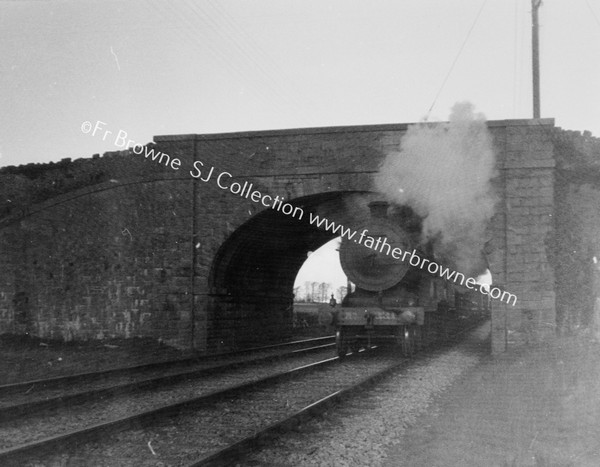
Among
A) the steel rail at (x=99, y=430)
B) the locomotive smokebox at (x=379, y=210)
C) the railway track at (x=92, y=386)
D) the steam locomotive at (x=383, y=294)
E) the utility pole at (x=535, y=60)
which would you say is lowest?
the railway track at (x=92, y=386)

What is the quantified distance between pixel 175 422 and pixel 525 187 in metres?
9.85

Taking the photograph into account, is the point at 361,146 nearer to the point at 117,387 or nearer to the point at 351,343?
the point at 351,343

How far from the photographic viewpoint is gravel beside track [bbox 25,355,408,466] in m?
5.03

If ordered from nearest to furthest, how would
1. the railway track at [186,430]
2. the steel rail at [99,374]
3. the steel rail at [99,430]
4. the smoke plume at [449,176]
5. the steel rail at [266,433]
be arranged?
the steel rail at [266,433], the steel rail at [99,430], the railway track at [186,430], the steel rail at [99,374], the smoke plume at [449,176]

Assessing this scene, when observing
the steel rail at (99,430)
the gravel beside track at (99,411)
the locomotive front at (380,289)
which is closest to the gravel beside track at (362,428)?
the steel rail at (99,430)

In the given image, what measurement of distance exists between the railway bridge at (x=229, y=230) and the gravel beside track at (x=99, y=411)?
5007 millimetres

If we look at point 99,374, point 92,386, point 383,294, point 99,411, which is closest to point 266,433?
point 99,411

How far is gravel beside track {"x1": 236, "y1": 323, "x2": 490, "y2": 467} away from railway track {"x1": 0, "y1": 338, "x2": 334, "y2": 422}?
2975 millimetres

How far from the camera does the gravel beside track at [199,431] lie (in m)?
5.03

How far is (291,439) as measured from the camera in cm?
565

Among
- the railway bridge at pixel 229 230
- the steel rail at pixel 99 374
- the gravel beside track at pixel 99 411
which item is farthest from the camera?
the railway bridge at pixel 229 230

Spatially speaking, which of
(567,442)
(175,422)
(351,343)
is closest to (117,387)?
(175,422)

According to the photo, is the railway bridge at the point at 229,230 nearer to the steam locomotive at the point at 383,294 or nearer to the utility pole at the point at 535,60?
the steam locomotive at the point at 383,294

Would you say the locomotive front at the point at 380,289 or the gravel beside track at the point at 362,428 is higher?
the locomotive front at the point at 380,289
